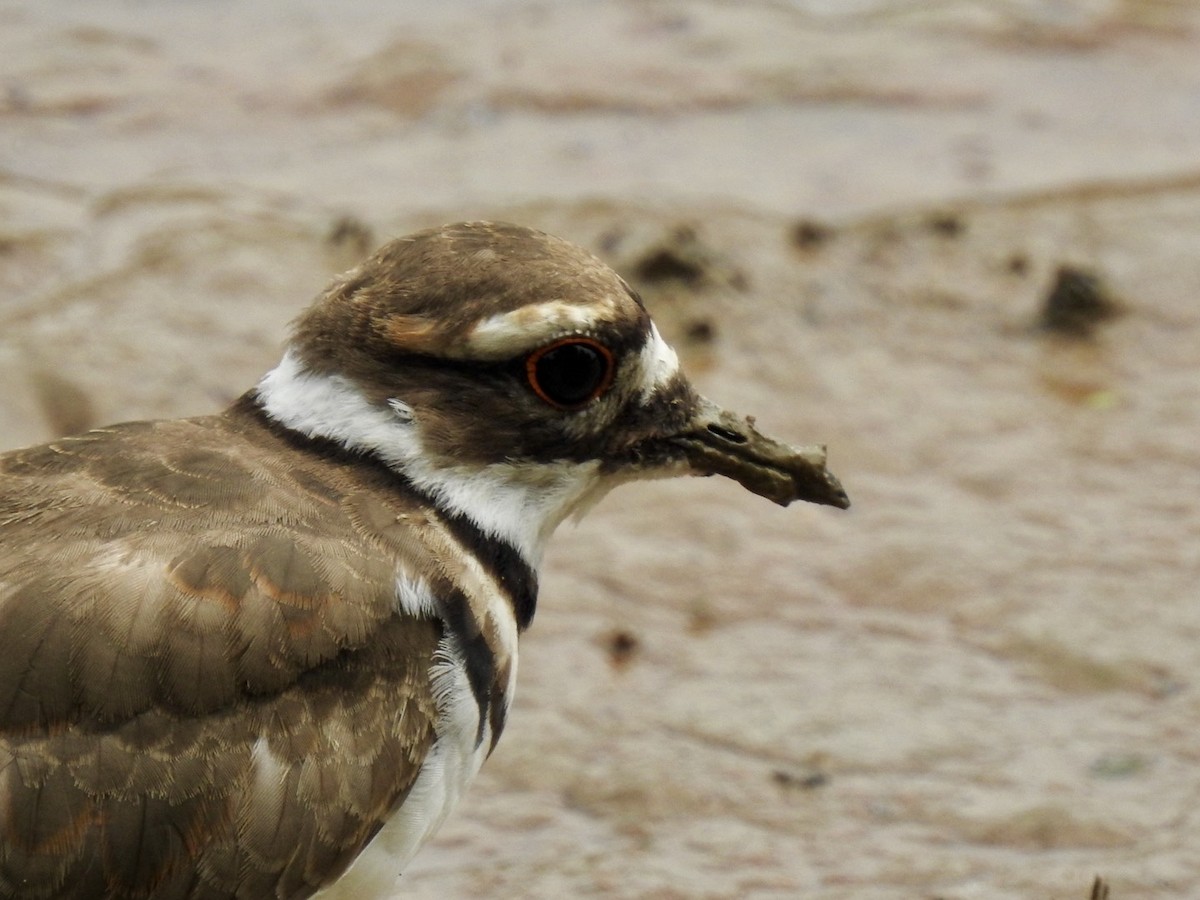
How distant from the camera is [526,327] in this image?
3.66 metres

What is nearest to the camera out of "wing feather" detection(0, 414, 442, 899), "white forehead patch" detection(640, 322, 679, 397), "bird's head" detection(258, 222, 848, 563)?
"wing feather" detection(0, 414, 442, 899)

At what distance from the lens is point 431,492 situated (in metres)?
3.73

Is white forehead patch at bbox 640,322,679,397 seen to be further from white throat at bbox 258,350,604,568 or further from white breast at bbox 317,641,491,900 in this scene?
white breast at bbox 317,641,491,900

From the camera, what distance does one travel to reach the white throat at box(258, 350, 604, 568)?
12.2 feet

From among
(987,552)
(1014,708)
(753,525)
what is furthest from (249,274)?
(1014,708)

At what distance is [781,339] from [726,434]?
2762mm

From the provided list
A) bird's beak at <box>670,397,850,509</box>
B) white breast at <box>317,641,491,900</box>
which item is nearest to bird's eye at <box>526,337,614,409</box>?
bird's beak at <box>670,397,850,509</box>

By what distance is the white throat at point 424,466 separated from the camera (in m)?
3.73

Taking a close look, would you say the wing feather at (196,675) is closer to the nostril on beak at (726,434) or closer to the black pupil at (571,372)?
the black pupil at (571,372)

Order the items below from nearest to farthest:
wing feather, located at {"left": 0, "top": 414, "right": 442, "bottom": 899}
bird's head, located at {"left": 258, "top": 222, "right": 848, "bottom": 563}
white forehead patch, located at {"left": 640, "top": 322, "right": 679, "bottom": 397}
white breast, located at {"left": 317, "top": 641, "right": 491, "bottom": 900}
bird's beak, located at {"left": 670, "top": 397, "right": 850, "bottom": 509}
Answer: wing feather, located at {"left": 0, "top": 414, "right": 442, "bottom": 899} < white breast, located at {"left": 317, "top": 641, "right": 491, "bottom": 900} < bird's head, located at {"left": 258, "top": 222, "right": 848, "bottom": 563} < white forehead patch, located at {"left": 640, "top": 322, "right": 679, "bottom": 397} < bird's beak, located at {"left": 670, "top": 397, "right": 850, "bottom": 509}

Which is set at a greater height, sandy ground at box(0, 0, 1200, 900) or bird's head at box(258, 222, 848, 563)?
bird's head at box(258, 222, 848, 563)

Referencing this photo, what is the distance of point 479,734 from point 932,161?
502 cm

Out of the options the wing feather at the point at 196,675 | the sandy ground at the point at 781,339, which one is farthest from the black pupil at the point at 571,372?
the sandy ground at the point at 781,339

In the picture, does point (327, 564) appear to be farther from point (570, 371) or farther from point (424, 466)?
point (570, 371)
